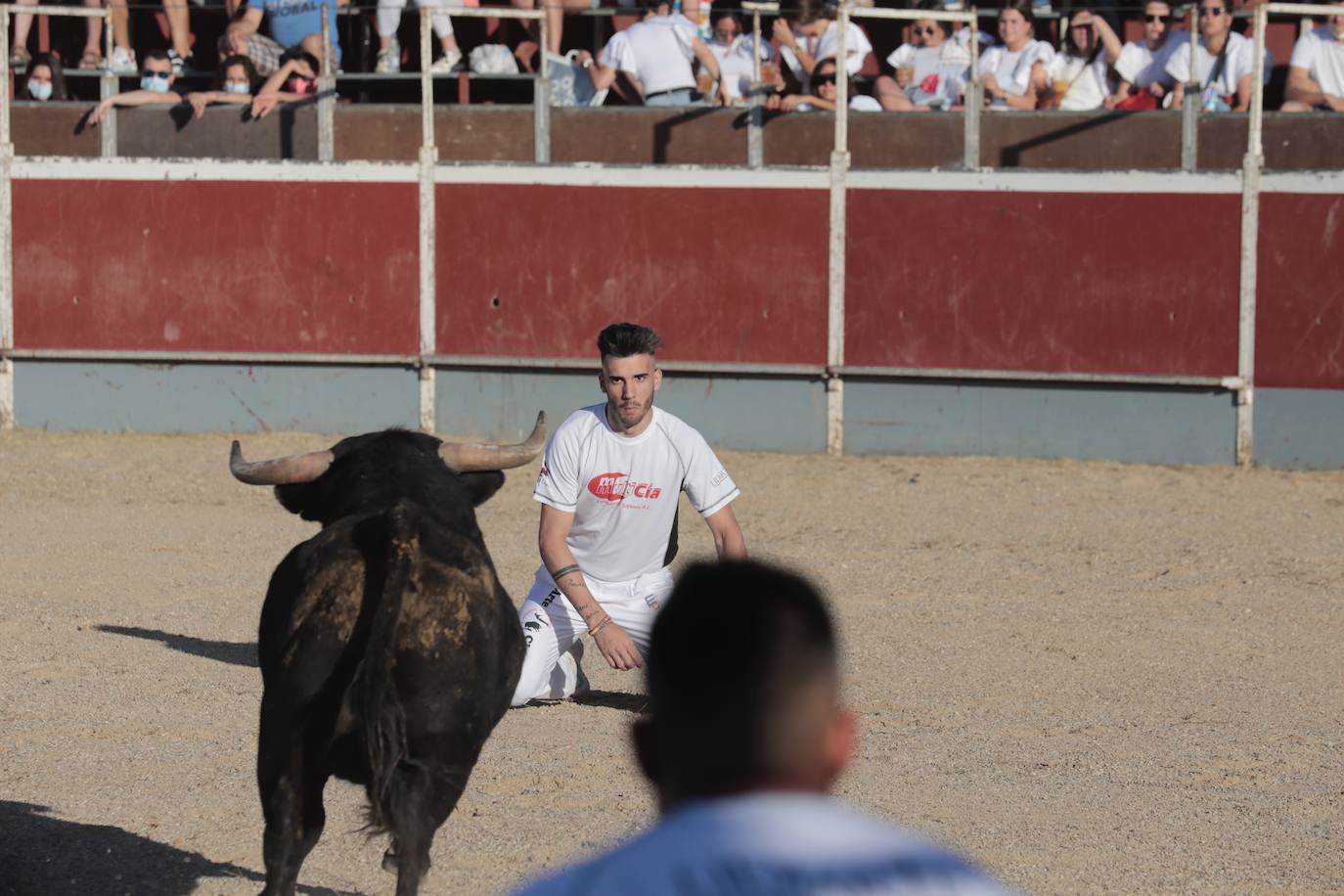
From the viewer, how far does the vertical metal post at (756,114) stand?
1255 cm

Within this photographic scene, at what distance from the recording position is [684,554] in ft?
29.7

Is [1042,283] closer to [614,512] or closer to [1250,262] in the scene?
[1250,262]

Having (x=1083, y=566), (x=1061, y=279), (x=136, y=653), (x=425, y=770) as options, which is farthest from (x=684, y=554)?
(x=425, y=770)

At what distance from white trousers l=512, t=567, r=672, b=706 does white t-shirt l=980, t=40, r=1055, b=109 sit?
755 centimetres

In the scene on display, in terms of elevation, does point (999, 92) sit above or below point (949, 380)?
above

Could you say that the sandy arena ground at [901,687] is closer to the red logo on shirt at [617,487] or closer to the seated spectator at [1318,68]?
the red logo on shirt at [617,487]

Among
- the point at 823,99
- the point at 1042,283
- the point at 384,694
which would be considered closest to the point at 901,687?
the point at 384,694

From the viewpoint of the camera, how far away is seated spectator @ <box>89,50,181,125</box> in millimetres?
13031

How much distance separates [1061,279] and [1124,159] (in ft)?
3.02

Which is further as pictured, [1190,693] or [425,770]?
[1190,693]

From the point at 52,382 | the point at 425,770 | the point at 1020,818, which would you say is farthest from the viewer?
the point at 52,382

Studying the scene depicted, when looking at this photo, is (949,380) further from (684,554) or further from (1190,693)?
(1190,693)

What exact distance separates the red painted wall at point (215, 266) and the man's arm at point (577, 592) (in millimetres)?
7456

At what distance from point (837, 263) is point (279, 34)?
4629 mm
